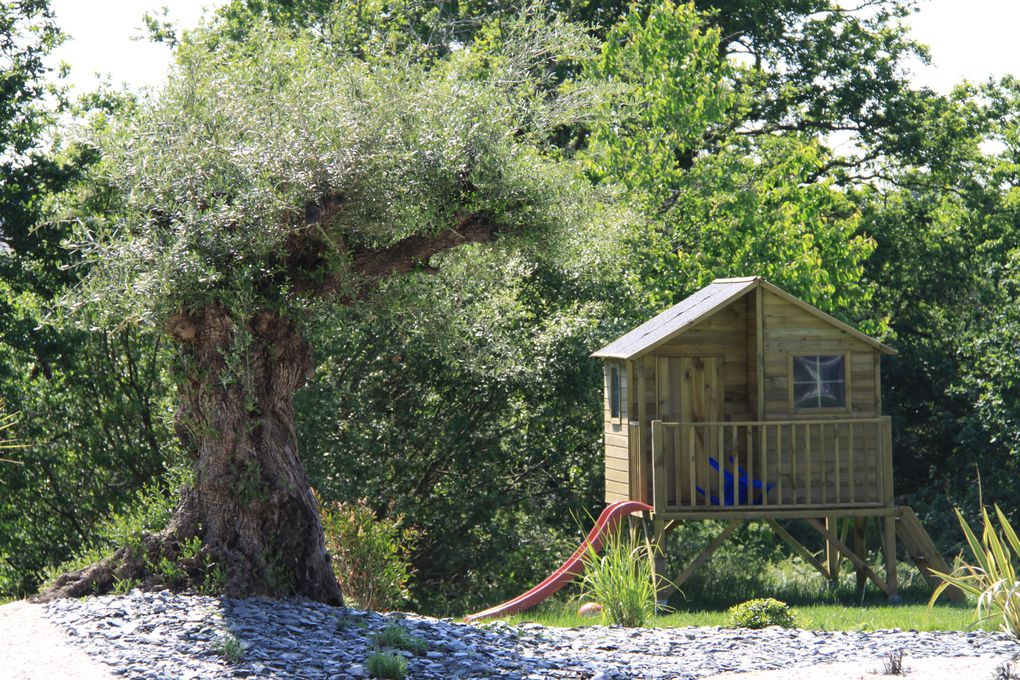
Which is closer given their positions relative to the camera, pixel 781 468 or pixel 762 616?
pixel 762 616

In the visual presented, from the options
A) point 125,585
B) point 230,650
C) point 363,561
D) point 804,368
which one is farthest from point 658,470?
point 230,650

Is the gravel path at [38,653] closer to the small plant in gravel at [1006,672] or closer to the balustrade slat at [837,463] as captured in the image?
the small plant in gravel at [1006,672]

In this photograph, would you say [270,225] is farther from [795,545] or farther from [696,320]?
[795,545]

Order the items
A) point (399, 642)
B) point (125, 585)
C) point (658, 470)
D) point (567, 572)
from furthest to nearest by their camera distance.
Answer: point (658, 470)
point (567, 572)
point (125, 585)
point (399, 642)

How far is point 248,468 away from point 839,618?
18.3ft

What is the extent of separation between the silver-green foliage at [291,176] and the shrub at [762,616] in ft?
11.8

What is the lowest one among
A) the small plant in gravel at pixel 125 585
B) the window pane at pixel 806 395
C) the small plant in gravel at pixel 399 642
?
the small plant in gravel at pixel 399 642

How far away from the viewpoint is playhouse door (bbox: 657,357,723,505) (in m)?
12.8

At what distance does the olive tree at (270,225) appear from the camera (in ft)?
28.0

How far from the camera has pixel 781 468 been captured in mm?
12734

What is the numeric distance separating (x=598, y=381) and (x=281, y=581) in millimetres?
7145

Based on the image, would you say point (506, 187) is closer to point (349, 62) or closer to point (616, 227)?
point (349, 62)

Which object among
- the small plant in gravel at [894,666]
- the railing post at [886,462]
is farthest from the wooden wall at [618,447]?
the small plant in gravel at [894,666]

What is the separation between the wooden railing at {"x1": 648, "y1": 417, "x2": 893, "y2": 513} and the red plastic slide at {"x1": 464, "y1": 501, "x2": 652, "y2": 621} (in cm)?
40
